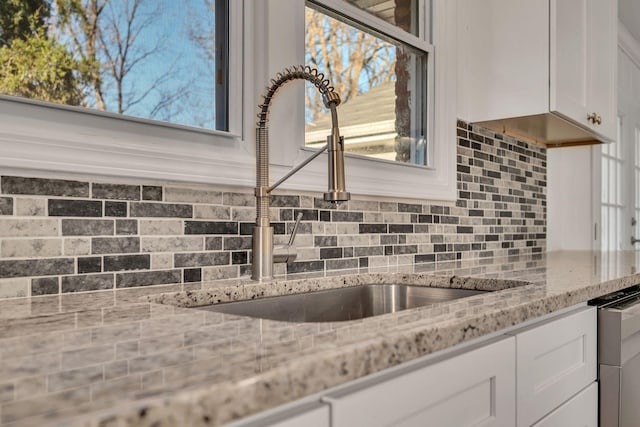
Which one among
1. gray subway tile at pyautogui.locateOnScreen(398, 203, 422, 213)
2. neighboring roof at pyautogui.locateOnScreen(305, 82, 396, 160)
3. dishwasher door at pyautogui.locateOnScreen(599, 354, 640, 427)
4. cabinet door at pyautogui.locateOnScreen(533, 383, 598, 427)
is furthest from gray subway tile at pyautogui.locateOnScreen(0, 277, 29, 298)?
dishwasher door at pyautogui.locateOnScreen(599, 354, 640, 427)

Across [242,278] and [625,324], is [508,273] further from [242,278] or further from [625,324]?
[242,278]

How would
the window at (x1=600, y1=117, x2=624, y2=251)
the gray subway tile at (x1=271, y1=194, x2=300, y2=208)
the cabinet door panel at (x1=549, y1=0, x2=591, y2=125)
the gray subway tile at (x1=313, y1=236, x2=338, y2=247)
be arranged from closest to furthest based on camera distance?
the gray subway tile at (x1=271, y1=194, x2=300, y2=208) < the gray subway tile at (x1=313, y1=236, x2=338, y2=247) < the cabinet door panel at (x1=549, y1=0, x2=591, y2=125) < the window at (x1=600, y1=117, x2=624, y2=251)

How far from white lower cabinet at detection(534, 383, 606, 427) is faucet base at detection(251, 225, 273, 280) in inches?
25.7

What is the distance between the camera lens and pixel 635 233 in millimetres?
4328

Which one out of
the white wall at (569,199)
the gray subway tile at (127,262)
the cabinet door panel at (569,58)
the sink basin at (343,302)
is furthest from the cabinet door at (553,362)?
the white wall at (569,199)

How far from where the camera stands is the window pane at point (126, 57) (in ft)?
3.27

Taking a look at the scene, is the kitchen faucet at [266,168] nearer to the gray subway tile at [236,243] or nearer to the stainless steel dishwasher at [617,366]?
the gray subway tile at [236,243]

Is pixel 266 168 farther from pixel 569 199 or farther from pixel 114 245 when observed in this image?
pixel 569 199

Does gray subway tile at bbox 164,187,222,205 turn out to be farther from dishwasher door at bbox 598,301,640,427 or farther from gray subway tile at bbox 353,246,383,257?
dishwasher door at bbox 598,301,640,427

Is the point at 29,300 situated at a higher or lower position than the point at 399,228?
lower

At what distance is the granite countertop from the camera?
0.40 metres

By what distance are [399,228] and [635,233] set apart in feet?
11.1

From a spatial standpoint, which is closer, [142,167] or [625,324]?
[142,167]

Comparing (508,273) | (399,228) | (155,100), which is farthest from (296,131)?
(508,273)
